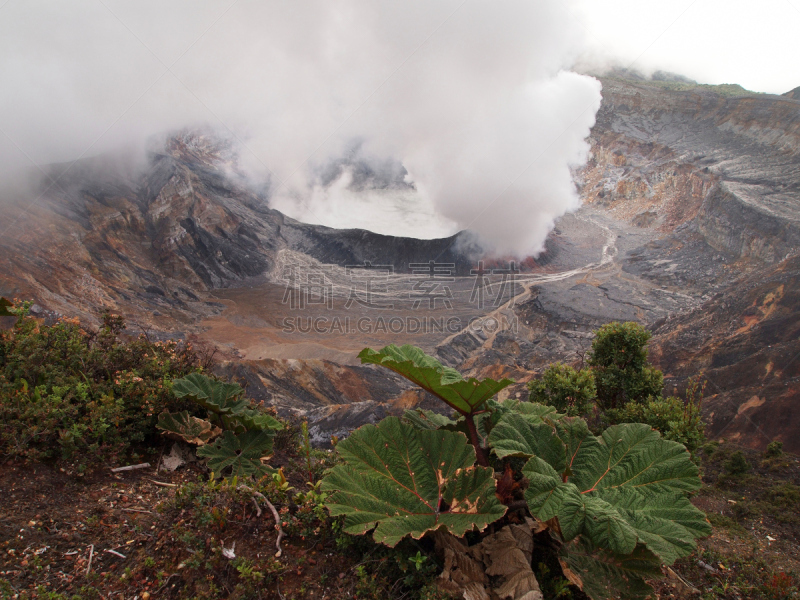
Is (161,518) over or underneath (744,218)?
underneath

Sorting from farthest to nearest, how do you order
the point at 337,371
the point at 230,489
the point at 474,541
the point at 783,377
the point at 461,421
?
the point at 337,371 < the point at 783,377 < the point at 461,421 < the point at 230,489 < the point at 474,541

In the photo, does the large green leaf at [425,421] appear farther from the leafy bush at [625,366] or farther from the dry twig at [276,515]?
the leafy bush at [625,366]

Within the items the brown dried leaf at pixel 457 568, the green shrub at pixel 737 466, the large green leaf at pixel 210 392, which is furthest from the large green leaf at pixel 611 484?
the green shrub at pixel 737 466

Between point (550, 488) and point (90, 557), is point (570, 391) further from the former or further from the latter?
point (90, 557)

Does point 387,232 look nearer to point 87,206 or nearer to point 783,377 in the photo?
point 87,206

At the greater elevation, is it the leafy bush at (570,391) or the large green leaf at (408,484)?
the large green leaf at (408,484)

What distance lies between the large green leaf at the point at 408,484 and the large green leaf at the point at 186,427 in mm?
1815

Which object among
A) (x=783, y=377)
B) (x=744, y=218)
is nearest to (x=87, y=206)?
(x=783, y=377)

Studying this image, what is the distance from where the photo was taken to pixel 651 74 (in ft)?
284

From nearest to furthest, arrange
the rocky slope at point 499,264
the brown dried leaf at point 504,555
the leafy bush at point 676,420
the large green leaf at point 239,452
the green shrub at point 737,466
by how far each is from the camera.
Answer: the brown dried leaf at point 504,555 → the large green leaf at point 239,452 → the leafy bush at point 676,420 → the green shrub at point 737,466 → the rocky slope at point 499,264

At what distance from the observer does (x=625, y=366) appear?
9500 millimetres

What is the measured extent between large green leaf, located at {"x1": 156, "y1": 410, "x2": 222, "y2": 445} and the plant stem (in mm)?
2231

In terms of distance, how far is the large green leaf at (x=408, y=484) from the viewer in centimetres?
201

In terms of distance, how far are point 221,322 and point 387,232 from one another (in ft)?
79.9
